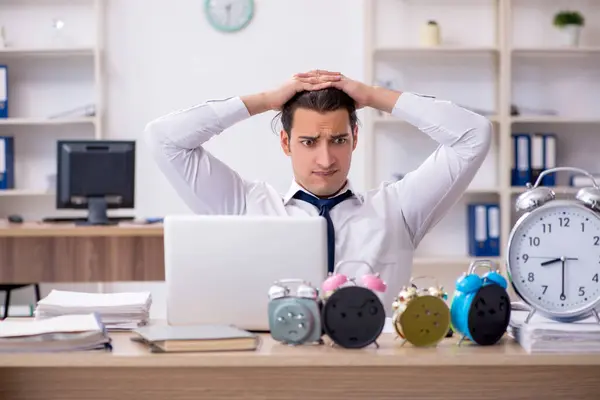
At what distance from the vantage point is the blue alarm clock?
1.64 m

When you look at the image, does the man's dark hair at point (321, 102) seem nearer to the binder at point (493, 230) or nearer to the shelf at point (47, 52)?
the binder at point (493, 230)

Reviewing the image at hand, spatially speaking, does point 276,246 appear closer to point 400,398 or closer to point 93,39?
point 400,398

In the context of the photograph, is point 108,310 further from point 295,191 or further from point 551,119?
point 551,119

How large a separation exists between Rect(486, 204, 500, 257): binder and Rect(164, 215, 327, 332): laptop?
333 cm

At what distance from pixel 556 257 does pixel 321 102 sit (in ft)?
2.67

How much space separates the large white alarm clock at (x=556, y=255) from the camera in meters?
1.72

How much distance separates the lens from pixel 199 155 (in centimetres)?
250

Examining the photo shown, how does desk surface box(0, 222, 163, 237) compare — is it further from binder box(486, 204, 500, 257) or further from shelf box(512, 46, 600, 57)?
shelf box(512, 46, 600, 57)

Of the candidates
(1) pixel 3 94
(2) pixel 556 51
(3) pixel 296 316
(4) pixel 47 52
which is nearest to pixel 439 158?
(3) pixel 296 316

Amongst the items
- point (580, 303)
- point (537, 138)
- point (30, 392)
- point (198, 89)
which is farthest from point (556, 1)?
point (30, 392)

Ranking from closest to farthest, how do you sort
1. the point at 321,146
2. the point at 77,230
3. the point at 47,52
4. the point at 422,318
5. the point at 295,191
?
the point at 422,318 → the point at 321,146 → the point at 295,191 → the point at 77,230 → the point at 47,52

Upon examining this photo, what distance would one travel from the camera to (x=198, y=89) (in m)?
5.22

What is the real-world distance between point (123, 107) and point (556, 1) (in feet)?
8.37

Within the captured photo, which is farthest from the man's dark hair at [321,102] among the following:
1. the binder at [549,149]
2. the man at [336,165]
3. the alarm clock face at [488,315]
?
the binder at [549,149]
